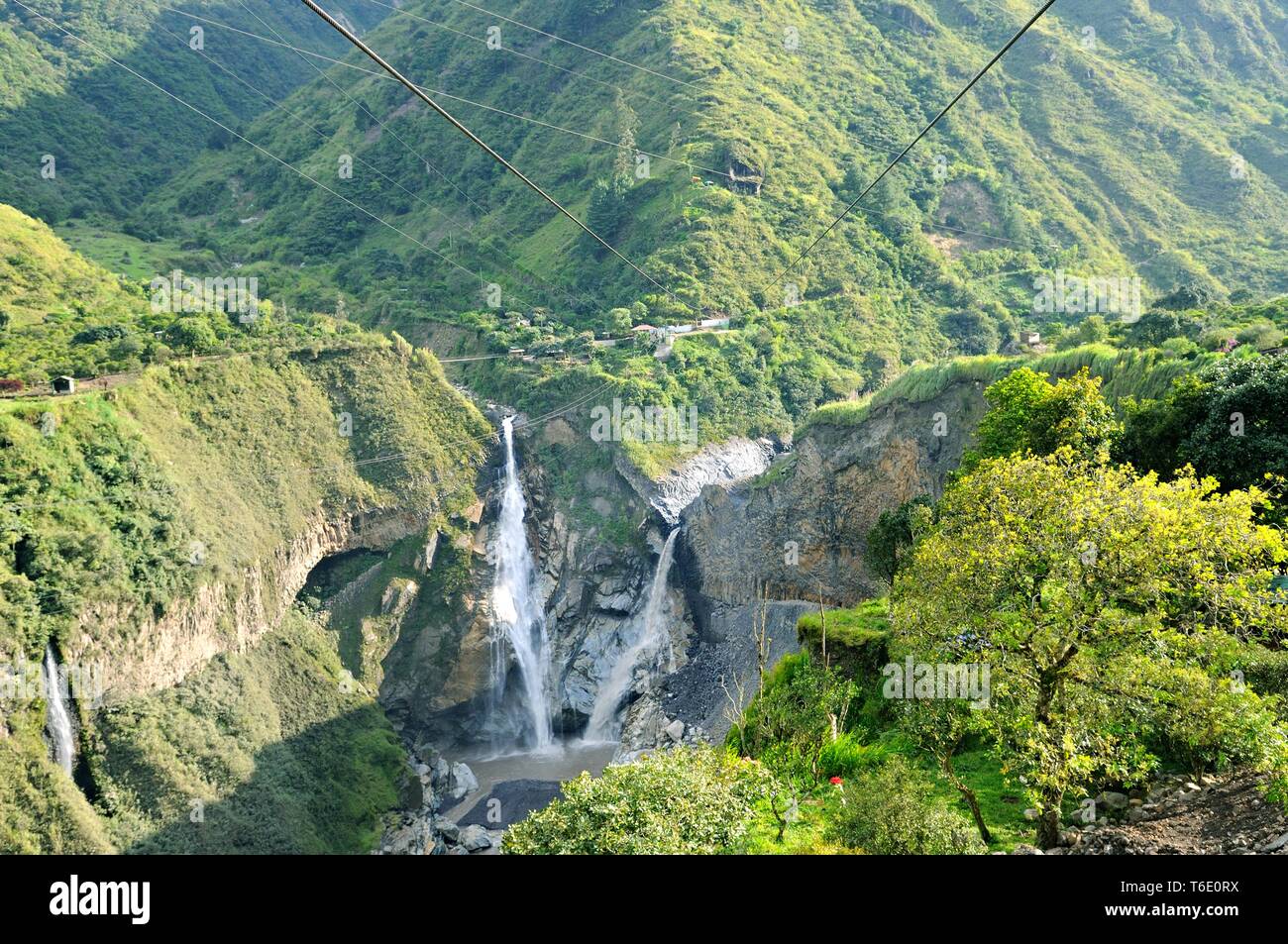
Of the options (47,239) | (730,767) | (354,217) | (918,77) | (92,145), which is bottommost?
(730,767)

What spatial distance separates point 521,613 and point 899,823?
116 feet

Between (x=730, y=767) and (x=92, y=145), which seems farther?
(x=92, y=145)

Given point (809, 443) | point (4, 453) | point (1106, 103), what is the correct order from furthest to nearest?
1. point (1106, 103)
2. point (809, 443)
3. point (4, 453)

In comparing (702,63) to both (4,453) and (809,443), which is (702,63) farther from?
(4,453)

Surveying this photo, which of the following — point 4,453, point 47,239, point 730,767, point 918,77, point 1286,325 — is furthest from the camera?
point 918,77

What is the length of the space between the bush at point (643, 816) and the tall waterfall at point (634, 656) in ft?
93.9

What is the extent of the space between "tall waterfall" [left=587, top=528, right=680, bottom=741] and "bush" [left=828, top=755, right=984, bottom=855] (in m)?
29.5

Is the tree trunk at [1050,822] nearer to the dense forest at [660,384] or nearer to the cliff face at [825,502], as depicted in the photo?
the dense forest at [660,384]

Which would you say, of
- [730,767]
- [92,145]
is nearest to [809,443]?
[730,767]

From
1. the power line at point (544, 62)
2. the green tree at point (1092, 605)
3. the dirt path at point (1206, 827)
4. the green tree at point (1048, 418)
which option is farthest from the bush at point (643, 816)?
the power line at point (544, 62)

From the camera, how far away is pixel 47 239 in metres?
48.8

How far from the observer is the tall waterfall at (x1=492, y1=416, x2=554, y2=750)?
1714 inches

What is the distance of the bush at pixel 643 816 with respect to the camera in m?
11.8

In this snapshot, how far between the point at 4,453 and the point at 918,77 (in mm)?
75014
